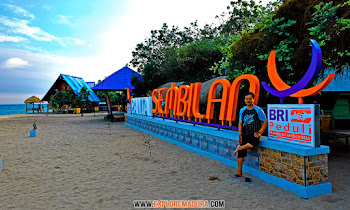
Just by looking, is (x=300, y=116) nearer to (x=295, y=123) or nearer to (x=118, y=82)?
(x=295, y=123)

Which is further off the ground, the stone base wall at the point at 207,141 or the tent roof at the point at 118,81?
the tent roof at the point at 118,81

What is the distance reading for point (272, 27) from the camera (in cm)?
765

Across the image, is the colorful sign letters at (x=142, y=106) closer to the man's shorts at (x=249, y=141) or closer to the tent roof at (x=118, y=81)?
the tent roof at (x=118, y=81)

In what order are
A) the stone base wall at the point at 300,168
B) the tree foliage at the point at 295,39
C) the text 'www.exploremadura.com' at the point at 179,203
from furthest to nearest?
1. the tree foliage at the point at 295,39
2. the stone base wall at the point at 300,168
3. the text 'www.exploremadura.com' at the point at 179,203

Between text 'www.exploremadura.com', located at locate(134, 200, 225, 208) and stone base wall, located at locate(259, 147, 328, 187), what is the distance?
1.54 meters

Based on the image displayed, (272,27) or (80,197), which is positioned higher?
(272,27)

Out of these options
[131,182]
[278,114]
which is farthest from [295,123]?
[131,182]

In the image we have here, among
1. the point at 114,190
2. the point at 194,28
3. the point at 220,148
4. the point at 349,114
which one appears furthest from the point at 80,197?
the point at 194,28

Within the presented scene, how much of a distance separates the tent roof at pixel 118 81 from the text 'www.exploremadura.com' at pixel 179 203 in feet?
63.3

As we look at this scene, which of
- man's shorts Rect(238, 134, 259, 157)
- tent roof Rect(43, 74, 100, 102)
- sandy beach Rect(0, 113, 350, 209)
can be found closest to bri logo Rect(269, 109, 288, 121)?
man's shorts Rect(238, 134, 259, 157)

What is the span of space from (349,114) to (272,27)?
38.2 ft

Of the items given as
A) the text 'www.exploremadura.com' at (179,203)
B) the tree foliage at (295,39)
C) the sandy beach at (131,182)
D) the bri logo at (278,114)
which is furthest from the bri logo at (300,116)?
the tree foliage at (295,39)

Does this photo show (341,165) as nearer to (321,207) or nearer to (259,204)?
(321,207)

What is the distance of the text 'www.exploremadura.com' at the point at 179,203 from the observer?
14.3 feet
